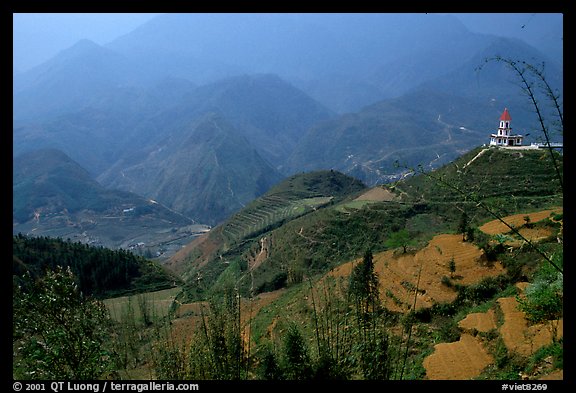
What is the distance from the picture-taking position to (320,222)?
4091cm

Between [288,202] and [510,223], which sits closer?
[510,223]

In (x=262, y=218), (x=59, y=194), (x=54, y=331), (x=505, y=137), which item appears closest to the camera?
(x=54, y=331)

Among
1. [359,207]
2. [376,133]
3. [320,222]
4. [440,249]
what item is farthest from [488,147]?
[376,133]

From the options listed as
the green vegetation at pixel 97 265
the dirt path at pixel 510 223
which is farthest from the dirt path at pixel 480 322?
the green vegetation at pixel 97 265

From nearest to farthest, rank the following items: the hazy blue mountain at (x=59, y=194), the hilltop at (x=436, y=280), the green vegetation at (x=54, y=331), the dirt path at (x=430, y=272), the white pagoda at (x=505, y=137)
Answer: the green vegetation at (x=54, y=331) < the hilltop at (x=436, y=280) < the dirt path at (x=430, y=272) < the white pagoda at (x=505, y=137) < the hazy blue mountain at (x=59, y=194)

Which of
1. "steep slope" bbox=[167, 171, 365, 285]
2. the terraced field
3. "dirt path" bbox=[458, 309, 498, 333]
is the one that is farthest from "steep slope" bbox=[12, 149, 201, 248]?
"dirt path" bbox=[458, 309, 498, 333]

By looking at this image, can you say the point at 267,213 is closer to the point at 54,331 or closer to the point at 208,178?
the point at 54,331

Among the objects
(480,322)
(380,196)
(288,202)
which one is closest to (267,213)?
(288,202)

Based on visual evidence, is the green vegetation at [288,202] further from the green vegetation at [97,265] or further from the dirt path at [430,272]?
the dirt path at [430,272]

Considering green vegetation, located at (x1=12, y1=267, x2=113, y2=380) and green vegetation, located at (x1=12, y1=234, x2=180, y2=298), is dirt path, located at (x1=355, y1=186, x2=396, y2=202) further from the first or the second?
green vegetation, located at (x1=12, y1=267, x2=113, y2=380)

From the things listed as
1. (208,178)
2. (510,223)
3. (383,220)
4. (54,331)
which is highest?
(208,178)

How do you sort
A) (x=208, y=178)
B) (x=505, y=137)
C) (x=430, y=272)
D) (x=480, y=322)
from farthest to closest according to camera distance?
(x=208, y=178) < (x=505, y=137) < (x=430, y=272) < (x=480, y=322)

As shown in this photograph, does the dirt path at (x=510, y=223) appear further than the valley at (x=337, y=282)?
Yes

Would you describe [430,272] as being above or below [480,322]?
above
